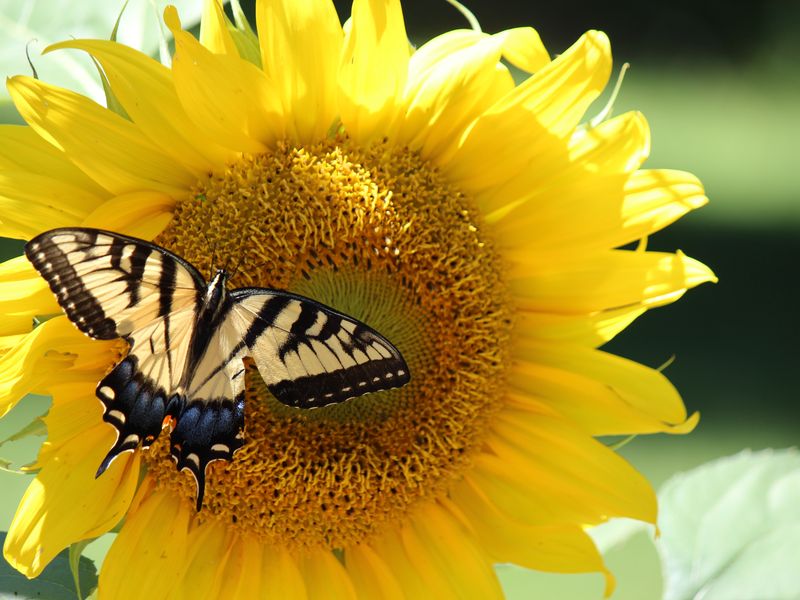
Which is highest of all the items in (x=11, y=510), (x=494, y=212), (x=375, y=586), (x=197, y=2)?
(x=197, y=2)

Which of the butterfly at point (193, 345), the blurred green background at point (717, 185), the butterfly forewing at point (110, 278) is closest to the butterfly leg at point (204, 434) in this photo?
the butterfly at point (193, 345)

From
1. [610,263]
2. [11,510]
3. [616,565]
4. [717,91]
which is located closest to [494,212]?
[610,263]

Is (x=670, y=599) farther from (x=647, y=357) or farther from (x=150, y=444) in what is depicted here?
(x=647, y=357)

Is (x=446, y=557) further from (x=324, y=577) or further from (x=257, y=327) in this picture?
(x=257, y=327)

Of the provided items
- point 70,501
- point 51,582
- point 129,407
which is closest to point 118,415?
point 129,407

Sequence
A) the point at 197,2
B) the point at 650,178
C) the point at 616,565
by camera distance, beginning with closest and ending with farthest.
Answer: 1. the point at 650,178
2. the point at 197,2
3. the point at 616,565

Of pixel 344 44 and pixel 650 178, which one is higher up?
pixel 344 44
